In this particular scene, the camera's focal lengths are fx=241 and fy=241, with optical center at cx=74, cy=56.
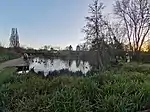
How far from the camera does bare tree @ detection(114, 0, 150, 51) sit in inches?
1038

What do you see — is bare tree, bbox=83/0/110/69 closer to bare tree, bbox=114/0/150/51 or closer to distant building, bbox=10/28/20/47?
bare tree, bbox=114/0/150/51

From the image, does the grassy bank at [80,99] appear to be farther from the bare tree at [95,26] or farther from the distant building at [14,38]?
the distant building at [14,38]

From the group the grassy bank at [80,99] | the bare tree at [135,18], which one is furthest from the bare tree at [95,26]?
the grassy bank at [80,99]

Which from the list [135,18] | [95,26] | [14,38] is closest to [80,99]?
[95,26]

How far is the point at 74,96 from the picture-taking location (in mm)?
4371

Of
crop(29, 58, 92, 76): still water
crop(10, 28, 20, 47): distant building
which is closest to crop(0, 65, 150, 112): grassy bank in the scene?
crop(29, 58, 92, 76): still water

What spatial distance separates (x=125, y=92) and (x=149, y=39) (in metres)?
25.2

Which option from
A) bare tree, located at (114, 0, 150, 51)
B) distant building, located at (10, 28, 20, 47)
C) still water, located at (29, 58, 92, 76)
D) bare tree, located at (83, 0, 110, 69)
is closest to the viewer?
still water, located at (29, 58, 92, 76)

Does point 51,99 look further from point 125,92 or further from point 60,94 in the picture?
point 125,92

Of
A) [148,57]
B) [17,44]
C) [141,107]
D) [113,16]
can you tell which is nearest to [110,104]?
[141,107]

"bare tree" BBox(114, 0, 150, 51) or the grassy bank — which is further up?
"bare tree" BBox(114, 0, 150, 51)

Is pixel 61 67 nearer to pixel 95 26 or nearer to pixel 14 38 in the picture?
pixel 95 26

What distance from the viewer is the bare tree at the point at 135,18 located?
86.5 ft

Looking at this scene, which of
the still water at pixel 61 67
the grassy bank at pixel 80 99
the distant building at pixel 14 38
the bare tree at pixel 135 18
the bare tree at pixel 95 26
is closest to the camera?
the grassy bank at pixel 80 99
